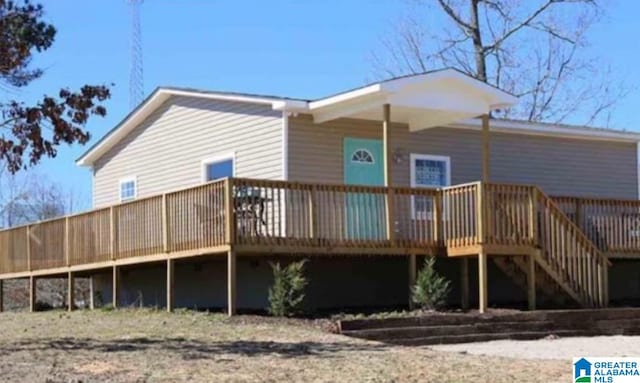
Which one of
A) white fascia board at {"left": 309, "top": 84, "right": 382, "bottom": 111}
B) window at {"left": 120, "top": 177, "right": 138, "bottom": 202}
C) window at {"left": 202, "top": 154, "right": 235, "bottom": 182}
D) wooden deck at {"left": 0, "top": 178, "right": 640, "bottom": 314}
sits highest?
white fascia board at {"left": 309, "top": 84, "right": 382, "bottom": 111}

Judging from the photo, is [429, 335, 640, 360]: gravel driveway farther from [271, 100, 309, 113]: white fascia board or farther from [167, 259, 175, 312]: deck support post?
[271, 100, 309, 113]: white fascia board

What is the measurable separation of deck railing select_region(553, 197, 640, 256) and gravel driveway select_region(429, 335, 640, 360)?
10.4 ft

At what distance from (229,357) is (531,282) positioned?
724 cm

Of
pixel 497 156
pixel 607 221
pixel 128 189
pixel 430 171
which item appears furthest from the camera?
pixel 128 189

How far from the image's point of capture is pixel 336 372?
10.7 meters

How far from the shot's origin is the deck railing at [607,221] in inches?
738

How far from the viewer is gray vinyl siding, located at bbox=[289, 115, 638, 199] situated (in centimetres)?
1902

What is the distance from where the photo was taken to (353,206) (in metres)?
16.9

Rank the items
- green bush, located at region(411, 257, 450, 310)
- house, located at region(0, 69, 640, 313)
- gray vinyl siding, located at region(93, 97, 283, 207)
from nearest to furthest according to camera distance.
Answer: green bush, located at region(411, 257, 450, 310)
house, located at region(0, 69, 640, 313)
gray vinyl siding, located at region(93, 97, 283, 207)

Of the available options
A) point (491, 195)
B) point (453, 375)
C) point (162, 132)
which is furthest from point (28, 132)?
point (162, 132)

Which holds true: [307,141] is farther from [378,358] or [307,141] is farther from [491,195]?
[378,358]

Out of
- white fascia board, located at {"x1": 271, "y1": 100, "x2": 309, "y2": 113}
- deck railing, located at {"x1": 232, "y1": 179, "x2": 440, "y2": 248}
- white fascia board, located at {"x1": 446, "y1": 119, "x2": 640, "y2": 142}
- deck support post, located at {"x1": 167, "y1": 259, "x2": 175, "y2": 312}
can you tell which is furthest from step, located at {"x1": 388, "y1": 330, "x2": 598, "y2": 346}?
white fascia board, located at {"x1": 446, "y1": 119, "x2": 640, "y2": 142}

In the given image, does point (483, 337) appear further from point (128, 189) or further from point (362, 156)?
point (128, 189)

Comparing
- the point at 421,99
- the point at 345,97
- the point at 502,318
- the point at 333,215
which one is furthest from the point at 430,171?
the point at 502,318
